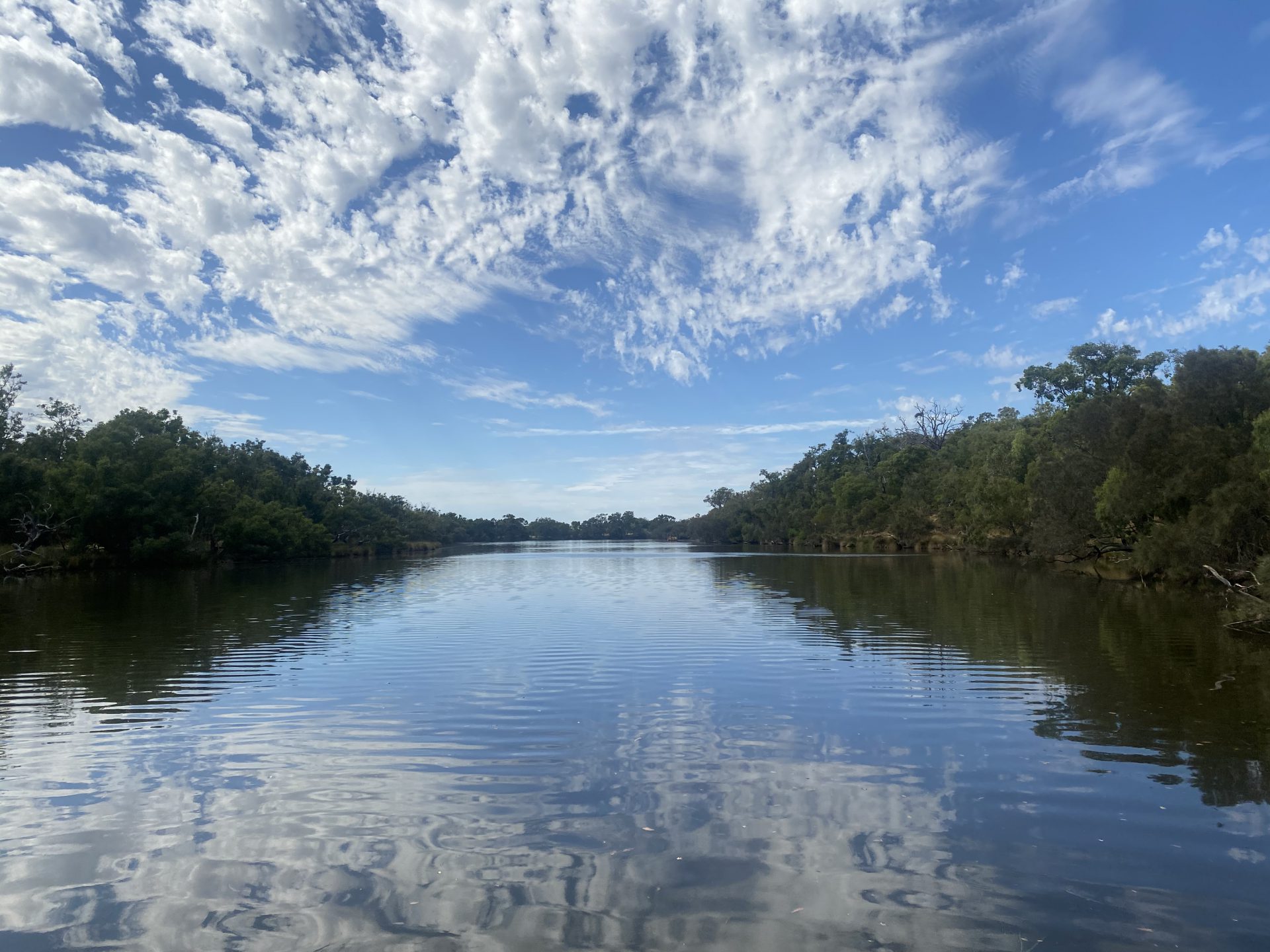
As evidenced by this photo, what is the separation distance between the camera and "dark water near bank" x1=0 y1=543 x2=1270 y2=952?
5.57 metres

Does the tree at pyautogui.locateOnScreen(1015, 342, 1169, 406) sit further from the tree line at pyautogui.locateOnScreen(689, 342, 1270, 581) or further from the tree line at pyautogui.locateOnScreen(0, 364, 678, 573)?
the tree line at pyautogui.locateOnScreen(0, 364, 678, 573)

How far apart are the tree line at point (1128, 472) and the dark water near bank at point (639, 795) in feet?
39.3

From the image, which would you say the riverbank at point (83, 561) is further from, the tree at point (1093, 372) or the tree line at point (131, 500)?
the tree at point (1093, 372)

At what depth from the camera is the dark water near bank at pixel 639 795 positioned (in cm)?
557

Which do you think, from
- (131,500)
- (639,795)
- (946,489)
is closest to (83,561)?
(131,500)

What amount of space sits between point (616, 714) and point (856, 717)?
360cm

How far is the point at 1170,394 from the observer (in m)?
33.3

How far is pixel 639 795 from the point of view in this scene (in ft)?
27.0

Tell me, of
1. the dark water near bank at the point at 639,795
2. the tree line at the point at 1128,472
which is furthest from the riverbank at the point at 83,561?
the tree line at the point at 1128,472

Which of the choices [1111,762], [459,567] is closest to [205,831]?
[1111,762]

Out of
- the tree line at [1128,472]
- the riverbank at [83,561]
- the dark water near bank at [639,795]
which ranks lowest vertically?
the dark water near bank at [639,795]

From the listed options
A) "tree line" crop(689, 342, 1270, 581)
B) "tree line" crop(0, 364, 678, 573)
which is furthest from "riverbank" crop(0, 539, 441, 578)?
"tree line" crop(689, 342, 1270, 581)

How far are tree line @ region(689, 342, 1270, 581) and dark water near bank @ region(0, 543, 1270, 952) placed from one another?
39.3 feet

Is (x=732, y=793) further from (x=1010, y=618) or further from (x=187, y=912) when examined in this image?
(x=1010, y=618)
